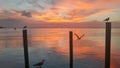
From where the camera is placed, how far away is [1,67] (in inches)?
889

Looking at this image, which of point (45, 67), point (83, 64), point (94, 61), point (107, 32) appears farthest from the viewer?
point (94, 61)

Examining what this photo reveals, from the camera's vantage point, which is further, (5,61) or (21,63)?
(5,61)

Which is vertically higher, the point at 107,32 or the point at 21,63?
the point at 107,32

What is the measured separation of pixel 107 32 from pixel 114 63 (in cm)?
1478

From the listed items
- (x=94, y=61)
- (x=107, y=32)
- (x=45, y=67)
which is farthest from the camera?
(x=94, y=61)

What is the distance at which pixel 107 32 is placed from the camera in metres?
10.8

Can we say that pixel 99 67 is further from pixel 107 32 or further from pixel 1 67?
pixel 107 32

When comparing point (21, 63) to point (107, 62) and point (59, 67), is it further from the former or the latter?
point (107, 62)

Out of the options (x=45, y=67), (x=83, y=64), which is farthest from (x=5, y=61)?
(x=83, y=64)

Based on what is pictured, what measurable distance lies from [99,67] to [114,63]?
2775 millimetres

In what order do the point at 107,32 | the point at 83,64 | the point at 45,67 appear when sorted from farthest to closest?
the point at 83,64, the point at 45,67, the point at 107,32

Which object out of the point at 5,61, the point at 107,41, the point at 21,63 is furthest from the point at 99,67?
the point at 107,41

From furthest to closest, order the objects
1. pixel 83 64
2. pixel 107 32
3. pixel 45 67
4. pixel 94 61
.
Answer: pixel 94 61 < pixel 83 64 < pixel 45 67 < pixel 107 32

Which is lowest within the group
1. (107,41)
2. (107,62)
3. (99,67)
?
(99,67)
